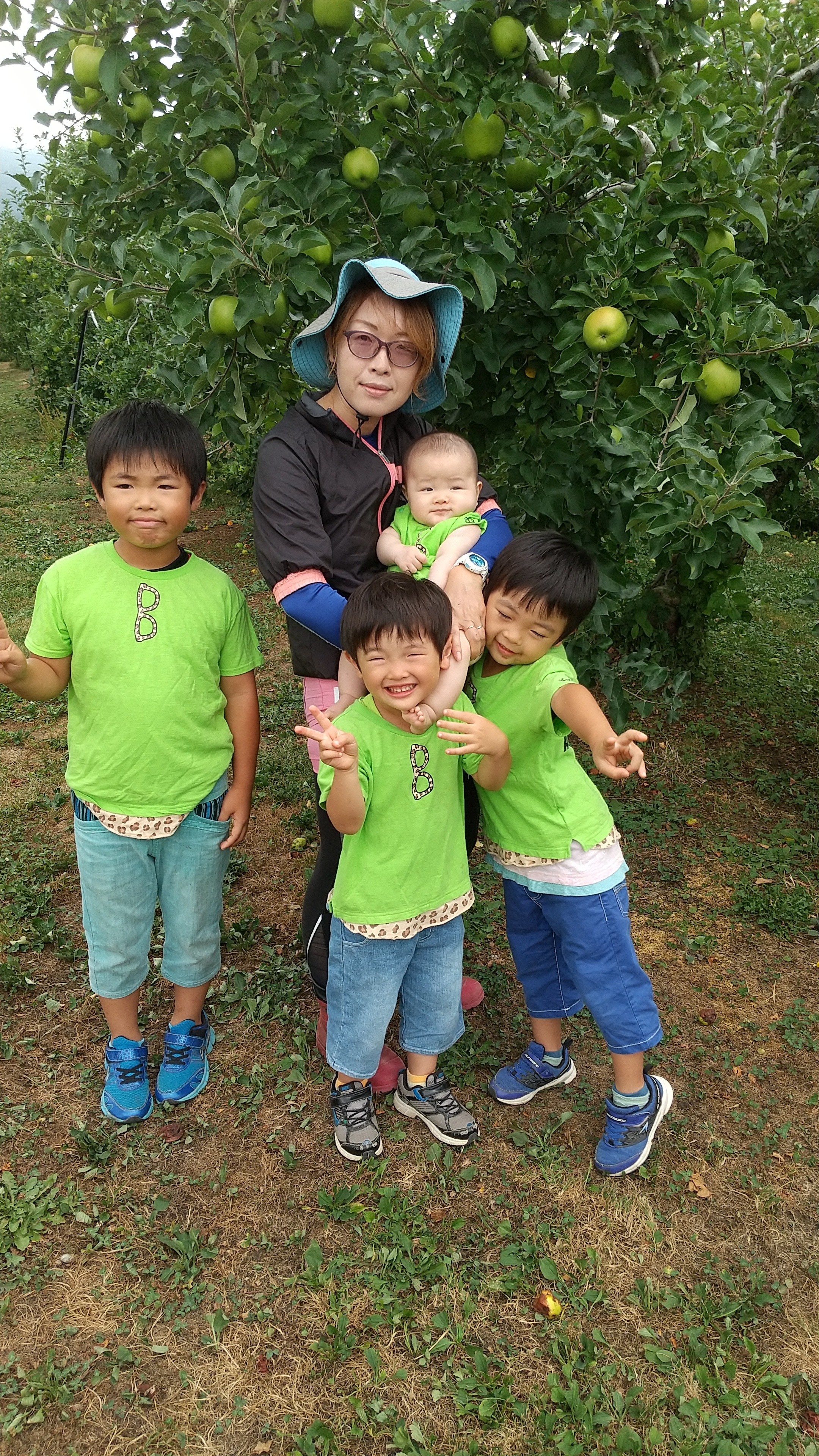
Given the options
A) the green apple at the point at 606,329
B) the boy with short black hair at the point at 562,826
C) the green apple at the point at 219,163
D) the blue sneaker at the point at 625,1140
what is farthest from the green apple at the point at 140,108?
the blue sneaker at the point at 625,1140

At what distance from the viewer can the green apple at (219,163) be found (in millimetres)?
2223

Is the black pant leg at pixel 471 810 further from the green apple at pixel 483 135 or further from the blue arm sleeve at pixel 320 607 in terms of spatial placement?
the green apple at pixel 483 135

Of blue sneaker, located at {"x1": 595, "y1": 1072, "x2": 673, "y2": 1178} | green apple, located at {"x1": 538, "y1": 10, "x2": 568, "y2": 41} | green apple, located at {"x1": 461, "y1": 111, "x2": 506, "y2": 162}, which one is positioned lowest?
blue sneaker, located at {"x1": 595, "y1": 1072, "x2": 673, "y2": 1178}

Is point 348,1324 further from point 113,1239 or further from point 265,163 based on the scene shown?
point 265,163

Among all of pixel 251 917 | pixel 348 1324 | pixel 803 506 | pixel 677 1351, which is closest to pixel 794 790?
pixel 803 506

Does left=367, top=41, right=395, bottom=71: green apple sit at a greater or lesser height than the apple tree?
greater

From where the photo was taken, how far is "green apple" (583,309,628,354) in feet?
7.43

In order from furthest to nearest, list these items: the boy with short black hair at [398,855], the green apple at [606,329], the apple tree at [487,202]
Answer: the green apple at [606,329] → the apple tree at [487,202] → the boy with short black hair at [398,855]

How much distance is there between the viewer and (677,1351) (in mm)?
2045

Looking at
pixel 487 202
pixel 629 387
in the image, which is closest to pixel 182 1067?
pixel 629 387

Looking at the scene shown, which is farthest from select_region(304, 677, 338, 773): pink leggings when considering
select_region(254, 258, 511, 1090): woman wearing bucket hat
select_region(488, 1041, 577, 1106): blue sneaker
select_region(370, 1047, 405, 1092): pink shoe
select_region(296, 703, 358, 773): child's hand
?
select_region(488, 1041, 577, 1106): blue sneaker

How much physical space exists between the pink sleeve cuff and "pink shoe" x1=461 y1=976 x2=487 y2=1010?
57.6 inches

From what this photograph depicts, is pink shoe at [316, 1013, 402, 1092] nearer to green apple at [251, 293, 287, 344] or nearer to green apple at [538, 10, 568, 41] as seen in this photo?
green apple at [251, 293, 287, 344]

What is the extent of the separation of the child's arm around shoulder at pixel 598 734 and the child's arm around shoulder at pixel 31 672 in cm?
114
